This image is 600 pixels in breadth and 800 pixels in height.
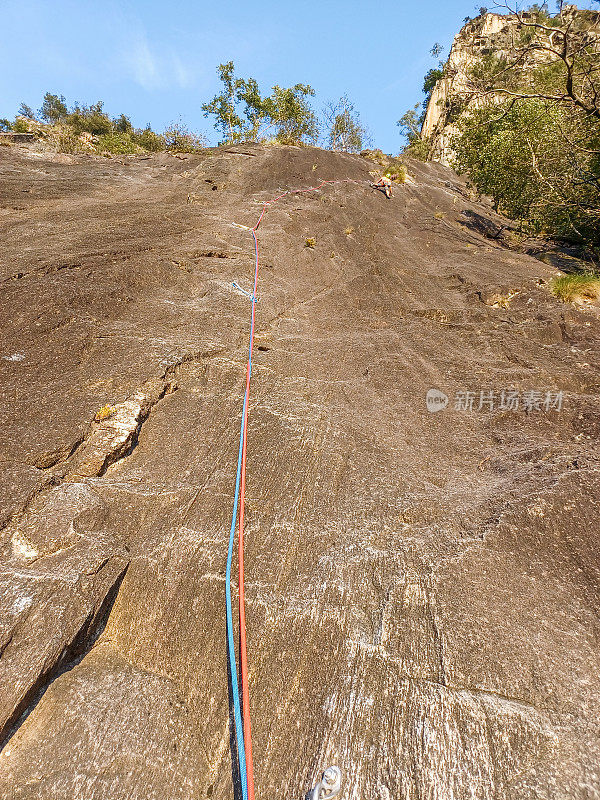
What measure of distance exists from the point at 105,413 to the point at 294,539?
2186mm

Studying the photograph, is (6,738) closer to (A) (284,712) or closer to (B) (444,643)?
(A) (284,712)

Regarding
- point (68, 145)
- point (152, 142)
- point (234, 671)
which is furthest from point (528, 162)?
point (152, 142)

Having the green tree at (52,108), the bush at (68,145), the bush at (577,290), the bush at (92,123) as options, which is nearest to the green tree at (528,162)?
the bush at (577,290)

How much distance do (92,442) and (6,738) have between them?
7.09ft

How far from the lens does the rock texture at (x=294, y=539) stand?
2.36 m

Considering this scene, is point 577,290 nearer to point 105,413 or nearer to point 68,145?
point 105,413

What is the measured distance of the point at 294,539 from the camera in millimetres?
3424

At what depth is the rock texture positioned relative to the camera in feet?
7.75

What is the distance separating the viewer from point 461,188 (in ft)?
59.9

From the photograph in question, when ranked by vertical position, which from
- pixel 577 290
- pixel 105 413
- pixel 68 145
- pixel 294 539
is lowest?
pixel 294 539

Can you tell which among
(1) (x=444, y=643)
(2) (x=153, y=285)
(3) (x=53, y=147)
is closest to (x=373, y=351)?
(2) (x=153, y=285)

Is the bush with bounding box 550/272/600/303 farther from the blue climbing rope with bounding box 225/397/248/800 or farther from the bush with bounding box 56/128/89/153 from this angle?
the bush with bounding box 56/128/89/153

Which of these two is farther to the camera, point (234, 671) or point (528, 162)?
point (528, 162)

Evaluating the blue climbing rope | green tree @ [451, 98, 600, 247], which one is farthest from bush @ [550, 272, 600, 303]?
the blue climbing rope
